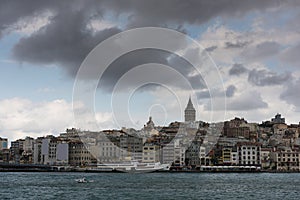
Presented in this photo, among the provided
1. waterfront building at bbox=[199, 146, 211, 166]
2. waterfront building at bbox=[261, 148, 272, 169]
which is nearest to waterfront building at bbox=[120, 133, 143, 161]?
waterfront building at bbox=[199, 146, 211, 166]

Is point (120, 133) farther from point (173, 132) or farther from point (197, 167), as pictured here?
point (197, 167)

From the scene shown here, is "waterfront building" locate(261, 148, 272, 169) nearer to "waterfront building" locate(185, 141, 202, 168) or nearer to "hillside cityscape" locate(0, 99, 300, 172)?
"hillside cityscape" locate(0, 99, 300, 172)

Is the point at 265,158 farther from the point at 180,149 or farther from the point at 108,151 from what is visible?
the point at 108,151

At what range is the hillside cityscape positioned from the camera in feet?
334

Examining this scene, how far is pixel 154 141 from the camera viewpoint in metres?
113

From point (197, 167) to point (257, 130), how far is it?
37547 mm

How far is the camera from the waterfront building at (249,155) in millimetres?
101438

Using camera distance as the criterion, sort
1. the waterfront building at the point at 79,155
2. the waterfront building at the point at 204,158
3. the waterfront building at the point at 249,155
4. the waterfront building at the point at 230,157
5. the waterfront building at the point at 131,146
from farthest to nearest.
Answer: the waterfront building at the point at 79,155 → the waterfront building at the point at 131,146 → the waterfront building at the point at 204,158 → the waterfront building at the point at 230,157 → the waterfront building at the point at 249,155

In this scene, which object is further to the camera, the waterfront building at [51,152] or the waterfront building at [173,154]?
the waterfront building at [51,152]

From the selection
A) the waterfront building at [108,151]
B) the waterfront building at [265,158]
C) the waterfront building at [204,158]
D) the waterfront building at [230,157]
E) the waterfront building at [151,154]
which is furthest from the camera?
the waterfront building at [108,151]

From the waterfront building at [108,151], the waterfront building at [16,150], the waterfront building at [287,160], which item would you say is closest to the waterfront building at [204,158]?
the waterfront building at [287,160]

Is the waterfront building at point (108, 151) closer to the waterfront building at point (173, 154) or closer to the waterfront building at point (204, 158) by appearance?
the waterfront building at point (173, 154)

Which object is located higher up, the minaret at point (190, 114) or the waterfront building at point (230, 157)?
the minaret at point (190, 114)

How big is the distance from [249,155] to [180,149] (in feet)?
39.3
